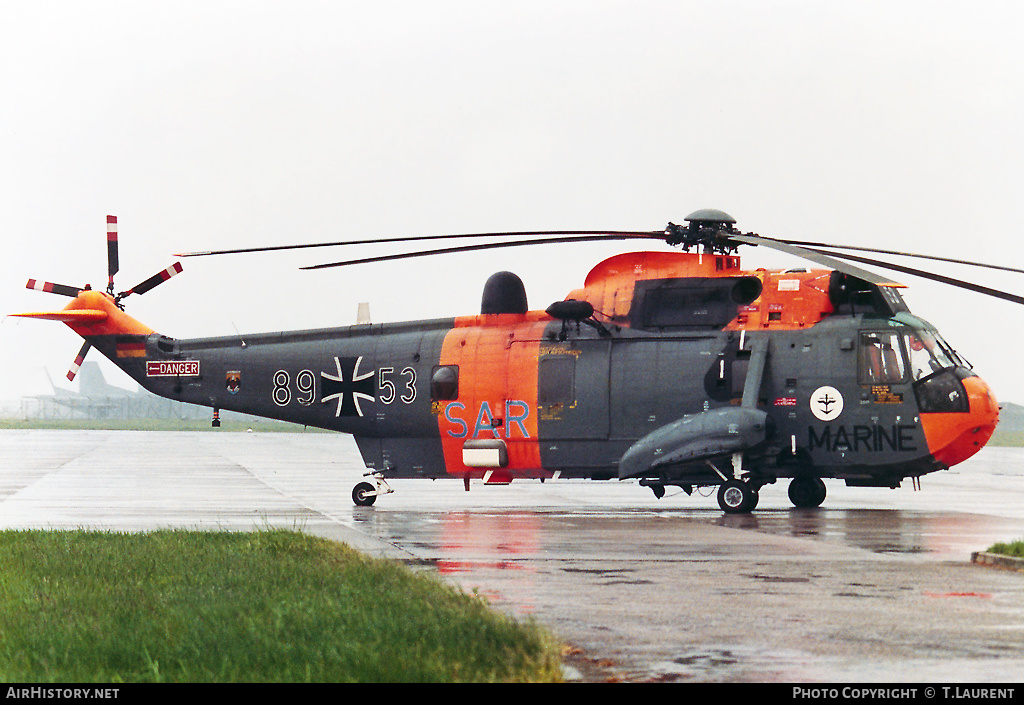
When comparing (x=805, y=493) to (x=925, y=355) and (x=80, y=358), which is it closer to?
(x=925, y=355)

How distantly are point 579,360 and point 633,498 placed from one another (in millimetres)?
6722

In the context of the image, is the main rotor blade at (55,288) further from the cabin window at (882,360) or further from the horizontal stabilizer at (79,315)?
the cabin window at (882,360)

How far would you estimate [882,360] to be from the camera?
866 inches

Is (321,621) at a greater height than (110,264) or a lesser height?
lesser

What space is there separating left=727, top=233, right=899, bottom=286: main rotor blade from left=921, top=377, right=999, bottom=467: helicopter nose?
140 inches

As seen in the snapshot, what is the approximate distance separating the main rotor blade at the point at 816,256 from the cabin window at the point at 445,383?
6007 mm

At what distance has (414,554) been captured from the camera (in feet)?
50.5

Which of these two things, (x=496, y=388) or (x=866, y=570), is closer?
(x=866, y=570)

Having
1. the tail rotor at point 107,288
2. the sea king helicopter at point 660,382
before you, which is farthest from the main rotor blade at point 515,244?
the tail rotor at point 107,288

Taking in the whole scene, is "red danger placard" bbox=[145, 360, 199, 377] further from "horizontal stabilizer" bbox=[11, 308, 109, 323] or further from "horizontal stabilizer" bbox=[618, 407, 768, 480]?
"horizontal stabilizer" bbox=[618, 407, 768, 480]

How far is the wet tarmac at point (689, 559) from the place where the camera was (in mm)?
8664

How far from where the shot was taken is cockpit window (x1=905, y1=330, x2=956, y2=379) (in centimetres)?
2188
